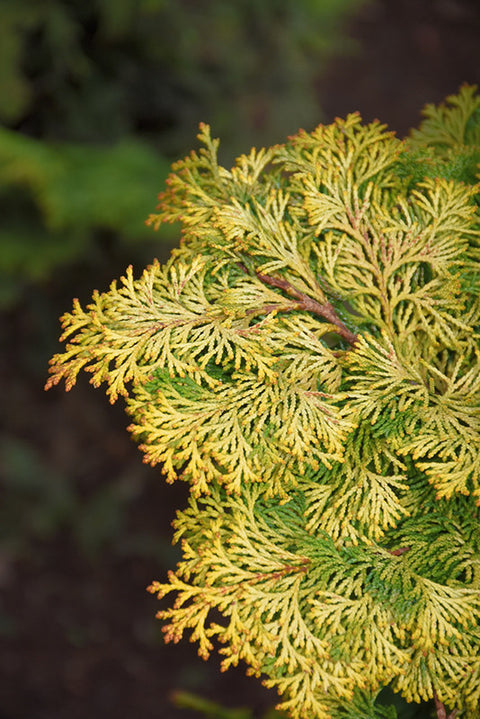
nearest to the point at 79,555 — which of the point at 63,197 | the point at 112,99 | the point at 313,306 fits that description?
the point at 63,197

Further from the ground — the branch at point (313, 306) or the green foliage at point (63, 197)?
the green foliage at point (63, 197)

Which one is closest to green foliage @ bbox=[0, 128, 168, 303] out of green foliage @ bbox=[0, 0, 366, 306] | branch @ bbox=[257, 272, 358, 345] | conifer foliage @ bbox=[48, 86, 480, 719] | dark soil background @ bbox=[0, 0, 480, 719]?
green foliage @ bbox=[0, 0, 366, 306]

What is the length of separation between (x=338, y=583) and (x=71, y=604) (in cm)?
314

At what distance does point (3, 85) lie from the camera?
3.48 metres

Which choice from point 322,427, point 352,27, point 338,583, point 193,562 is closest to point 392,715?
point 338,583

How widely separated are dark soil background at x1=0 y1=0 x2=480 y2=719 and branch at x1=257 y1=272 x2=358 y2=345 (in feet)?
9.87

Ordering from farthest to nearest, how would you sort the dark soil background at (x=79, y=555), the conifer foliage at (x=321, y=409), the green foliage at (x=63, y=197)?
the dark soil background at (x=79, y=555)
the green foliage at (x=63, y=197)
the conifer foliage at (x=321, y=409)

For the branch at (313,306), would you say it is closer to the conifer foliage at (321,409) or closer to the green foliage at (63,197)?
the conifer foliage at (321,409)

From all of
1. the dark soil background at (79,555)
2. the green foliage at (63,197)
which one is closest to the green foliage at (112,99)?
the green foliage at (63,197)

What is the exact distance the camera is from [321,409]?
1.36 meters

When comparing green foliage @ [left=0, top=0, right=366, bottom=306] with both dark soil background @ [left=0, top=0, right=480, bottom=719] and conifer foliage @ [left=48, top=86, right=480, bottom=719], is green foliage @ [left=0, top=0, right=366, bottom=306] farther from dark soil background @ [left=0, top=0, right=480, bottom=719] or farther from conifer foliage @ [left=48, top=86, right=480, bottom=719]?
conifer foliage @ [left=48, top=86, right=480, bottom=719]

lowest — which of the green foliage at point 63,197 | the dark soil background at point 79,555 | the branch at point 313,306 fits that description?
the dark soil background at point 79,555

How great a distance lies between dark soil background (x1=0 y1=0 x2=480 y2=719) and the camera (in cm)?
382

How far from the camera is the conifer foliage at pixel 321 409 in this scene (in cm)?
132
